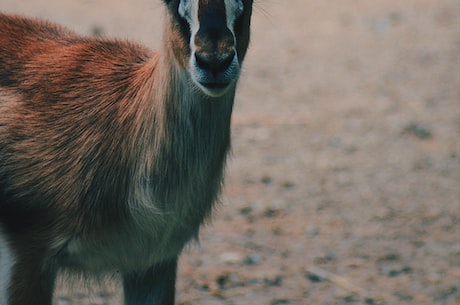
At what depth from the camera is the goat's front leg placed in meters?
6.68

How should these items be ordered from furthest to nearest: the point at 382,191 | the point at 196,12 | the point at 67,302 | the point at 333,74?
1. the point at 333,74
2. the point at 382,191
3. the point at 67,302
4. the point at 196,12

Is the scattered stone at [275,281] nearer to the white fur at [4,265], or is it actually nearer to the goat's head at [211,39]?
the white fur at [4,265]

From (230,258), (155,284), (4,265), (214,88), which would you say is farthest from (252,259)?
(214,88)

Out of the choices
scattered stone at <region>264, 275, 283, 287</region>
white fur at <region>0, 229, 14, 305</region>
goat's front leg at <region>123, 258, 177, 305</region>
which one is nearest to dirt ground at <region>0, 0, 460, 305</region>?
scattered stone at <region>264, 275, 283, 287</region>

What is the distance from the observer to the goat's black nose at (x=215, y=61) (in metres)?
5.28

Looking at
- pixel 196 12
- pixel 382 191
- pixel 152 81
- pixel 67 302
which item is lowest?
pixel 67 302

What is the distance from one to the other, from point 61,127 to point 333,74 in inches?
291

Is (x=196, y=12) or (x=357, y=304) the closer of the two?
(x=196, y=12)

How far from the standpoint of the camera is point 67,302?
759 cm

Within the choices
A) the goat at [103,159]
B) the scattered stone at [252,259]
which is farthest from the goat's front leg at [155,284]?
the scattered stone at [252,259]

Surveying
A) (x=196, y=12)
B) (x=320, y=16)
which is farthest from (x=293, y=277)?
(x=320, y=16)

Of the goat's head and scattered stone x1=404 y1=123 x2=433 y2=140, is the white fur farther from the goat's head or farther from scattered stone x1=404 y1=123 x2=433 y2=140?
scattered stone x1=404 y1=123 x2=433 y2=140

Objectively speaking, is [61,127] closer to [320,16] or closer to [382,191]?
[382,191]

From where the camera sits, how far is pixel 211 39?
17.4 ft
